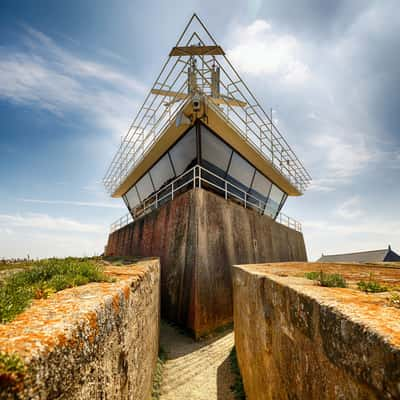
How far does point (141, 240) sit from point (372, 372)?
12.2 meters

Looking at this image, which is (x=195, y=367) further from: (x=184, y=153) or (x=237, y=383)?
(x=184, y=153)

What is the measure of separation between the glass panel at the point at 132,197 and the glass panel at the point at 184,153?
26.4ft

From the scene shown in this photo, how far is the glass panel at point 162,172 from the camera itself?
1453 cm

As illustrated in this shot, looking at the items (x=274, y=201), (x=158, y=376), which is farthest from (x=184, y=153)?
(x=274, y=201)

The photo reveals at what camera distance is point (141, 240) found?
12383 millimetres

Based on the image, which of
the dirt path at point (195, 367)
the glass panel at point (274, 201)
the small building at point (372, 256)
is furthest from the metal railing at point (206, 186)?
the small building at point (372, 256)

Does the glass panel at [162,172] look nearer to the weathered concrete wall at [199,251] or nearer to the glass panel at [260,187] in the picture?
the weathered concrete wall at [199,251]

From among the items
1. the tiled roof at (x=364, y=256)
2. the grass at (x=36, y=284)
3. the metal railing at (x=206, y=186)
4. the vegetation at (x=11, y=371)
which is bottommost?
the tiled roof at (x=364, y=256)

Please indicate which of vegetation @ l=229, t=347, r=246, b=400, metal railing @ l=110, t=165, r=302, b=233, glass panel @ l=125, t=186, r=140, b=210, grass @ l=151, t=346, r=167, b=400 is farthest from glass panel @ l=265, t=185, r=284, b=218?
grass @ l=151, t=346, r=167, b=400

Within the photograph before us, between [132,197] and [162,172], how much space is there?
7.72 metres

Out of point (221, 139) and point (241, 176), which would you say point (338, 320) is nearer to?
point (221, 139)

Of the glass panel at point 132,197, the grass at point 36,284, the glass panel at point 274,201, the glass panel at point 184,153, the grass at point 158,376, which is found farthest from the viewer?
the glass panel at point 132,197

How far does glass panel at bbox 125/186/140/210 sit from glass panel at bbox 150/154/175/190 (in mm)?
4687

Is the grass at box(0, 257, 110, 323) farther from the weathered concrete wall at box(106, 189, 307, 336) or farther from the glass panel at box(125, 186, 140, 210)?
the glass panel at box(125, 186, 140, 210)
